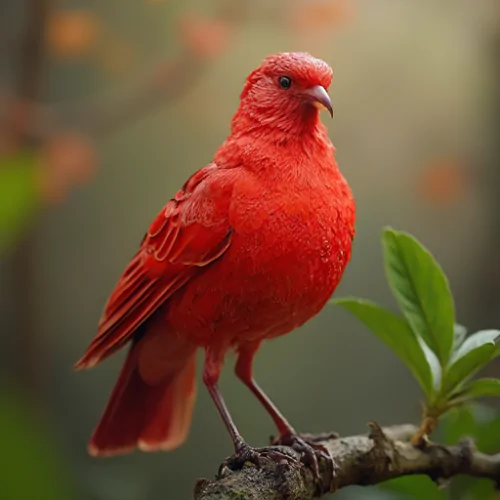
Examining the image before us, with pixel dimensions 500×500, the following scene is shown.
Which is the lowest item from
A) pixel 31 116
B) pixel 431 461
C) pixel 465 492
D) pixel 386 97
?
pixel 465 492

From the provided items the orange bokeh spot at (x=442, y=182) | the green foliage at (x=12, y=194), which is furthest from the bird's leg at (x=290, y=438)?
the orange bokeh spot at (x=442, y=182)

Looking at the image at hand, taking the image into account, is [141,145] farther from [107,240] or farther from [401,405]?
[401,405]

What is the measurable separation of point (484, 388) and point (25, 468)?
958 millimetres

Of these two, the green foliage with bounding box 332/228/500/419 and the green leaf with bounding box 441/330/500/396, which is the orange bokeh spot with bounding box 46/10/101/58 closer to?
the green foliage with bounding box 332/228/500/419

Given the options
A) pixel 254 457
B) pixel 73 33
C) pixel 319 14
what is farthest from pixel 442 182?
pixel 254 457

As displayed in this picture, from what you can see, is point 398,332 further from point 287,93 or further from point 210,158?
point 210,158

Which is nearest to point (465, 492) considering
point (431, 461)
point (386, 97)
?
point (431, 461)

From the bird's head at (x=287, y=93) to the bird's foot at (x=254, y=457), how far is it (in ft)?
1.62

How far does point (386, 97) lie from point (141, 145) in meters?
0.84

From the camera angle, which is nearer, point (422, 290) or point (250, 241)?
point (250, 241)

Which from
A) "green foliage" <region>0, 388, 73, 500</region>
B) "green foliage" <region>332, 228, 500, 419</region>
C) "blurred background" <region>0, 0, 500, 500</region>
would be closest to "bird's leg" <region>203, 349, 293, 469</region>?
"green foliage" <region>332, 228, 500, 419</region>

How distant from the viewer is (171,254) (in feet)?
3.59

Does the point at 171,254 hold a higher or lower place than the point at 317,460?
higher

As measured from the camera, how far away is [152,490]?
2141 millimetres
